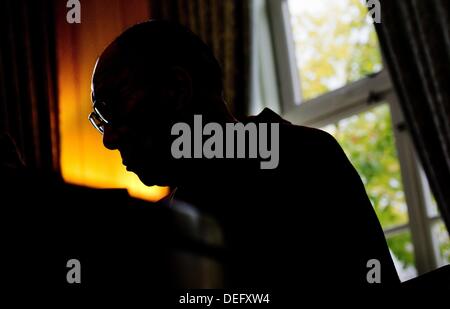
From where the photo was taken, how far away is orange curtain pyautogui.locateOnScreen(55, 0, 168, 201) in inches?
130

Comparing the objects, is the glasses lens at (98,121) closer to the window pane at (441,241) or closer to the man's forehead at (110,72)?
the man's forehead at (110,72)

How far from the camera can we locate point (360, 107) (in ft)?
9.66

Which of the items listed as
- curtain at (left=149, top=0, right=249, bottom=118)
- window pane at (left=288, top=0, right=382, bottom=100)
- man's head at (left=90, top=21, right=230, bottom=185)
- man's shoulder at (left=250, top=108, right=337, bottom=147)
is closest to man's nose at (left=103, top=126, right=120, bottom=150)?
man's head at (left=90, top=21, right=230, bottom=185)

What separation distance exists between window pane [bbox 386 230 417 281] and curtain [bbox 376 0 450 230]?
13.2 inches

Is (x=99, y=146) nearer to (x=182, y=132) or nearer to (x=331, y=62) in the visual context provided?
(x=331, y=62)

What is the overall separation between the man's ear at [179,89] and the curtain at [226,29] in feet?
6.91

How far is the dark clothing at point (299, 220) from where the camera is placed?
865 mm

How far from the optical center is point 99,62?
1102mm

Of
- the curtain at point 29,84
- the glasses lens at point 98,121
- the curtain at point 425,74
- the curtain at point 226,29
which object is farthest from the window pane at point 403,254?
the glasses lens at point 98,121

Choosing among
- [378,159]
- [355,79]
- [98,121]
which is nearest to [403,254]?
[378,159]

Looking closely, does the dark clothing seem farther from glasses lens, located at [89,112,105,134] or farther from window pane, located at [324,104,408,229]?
window pane, located at [324,104,408,229]
